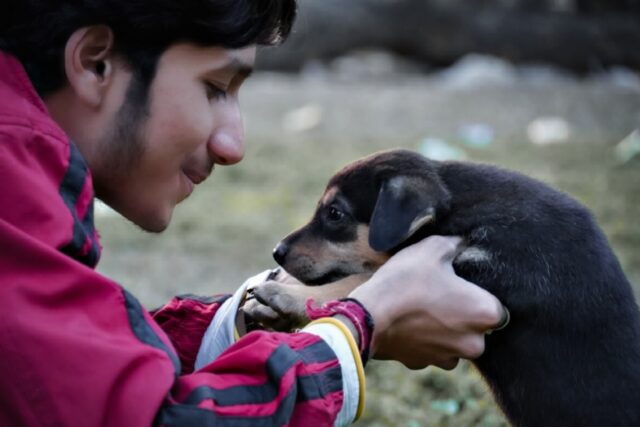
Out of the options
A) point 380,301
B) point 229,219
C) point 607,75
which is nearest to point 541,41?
point 607,75

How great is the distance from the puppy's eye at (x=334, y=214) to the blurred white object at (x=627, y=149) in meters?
5.34

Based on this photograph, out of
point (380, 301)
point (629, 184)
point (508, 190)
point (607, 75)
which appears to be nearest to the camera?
point (380, 301)

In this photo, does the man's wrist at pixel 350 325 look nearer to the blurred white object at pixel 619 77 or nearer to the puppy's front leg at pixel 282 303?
the puppy's front leg at pixel 282 303

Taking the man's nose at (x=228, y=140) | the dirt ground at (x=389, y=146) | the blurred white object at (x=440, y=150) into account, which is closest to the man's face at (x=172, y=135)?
the man's nose at (x=228, y=140)

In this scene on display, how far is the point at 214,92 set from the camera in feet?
7.80

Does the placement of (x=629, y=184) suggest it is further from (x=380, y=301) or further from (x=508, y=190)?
(x=380, y=301)

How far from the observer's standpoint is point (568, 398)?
9.34ft

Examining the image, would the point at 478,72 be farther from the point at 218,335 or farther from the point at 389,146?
the point at 218,335

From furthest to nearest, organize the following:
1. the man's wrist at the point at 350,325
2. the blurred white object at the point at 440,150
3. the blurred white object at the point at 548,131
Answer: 1. the blurred white object at the point at 548,131
2. the blurred white object at the point at 440,150
3. the man's wrist at the point at 350,325

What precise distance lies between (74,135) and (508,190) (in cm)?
149

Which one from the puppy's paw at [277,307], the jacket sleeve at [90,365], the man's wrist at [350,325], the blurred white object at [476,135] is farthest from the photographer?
the blurred white object at [476,135]

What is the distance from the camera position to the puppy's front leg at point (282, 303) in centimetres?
293

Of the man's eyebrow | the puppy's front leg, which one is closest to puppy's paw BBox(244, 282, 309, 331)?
the puppy's front leg

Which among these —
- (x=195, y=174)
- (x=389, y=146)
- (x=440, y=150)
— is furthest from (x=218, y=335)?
(x=389, y=146)
